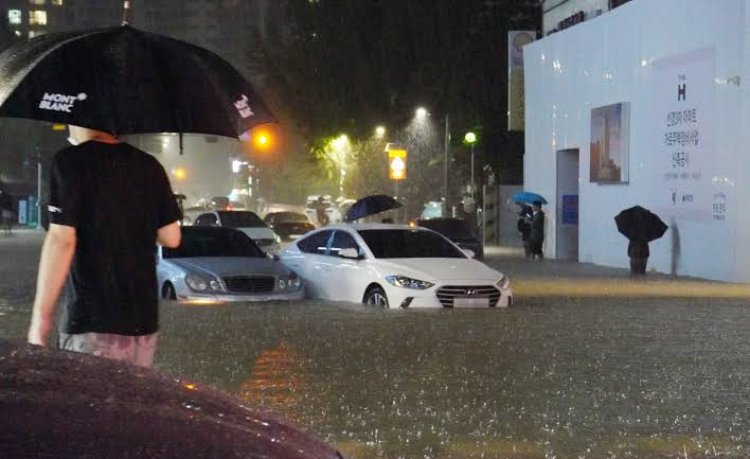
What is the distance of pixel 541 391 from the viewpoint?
31.1ft

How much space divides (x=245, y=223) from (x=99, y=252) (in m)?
26.4

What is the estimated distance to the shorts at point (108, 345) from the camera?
5.18 m

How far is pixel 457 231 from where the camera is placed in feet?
103

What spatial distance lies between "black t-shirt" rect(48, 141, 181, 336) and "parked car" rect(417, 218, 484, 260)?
25561 mm

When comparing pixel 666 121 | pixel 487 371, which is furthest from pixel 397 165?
pixel 487 371

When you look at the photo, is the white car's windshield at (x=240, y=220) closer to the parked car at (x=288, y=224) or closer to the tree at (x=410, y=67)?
the parked car at (x=288, y=224)

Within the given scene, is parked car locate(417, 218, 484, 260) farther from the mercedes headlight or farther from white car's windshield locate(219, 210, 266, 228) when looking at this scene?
the mercedes headlight

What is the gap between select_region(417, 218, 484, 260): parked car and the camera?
30.9 metres

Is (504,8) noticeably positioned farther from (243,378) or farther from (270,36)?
(243,378)

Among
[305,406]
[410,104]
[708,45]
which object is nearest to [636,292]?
[708,45]

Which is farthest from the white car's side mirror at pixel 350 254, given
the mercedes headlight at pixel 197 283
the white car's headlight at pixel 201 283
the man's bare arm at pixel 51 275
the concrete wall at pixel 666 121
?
the man's bare arm at pixel 51 275

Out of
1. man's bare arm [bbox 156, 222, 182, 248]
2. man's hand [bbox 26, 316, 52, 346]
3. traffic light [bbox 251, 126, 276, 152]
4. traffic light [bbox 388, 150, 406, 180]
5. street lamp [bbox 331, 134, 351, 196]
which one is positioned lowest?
man's hand [bbox 26, 316, 52, 346]

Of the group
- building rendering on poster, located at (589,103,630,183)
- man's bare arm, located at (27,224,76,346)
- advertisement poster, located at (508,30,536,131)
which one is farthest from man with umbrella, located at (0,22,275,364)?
advertisement poster, located at (508,30,536,131)

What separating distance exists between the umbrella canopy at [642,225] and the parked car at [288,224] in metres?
15.2
